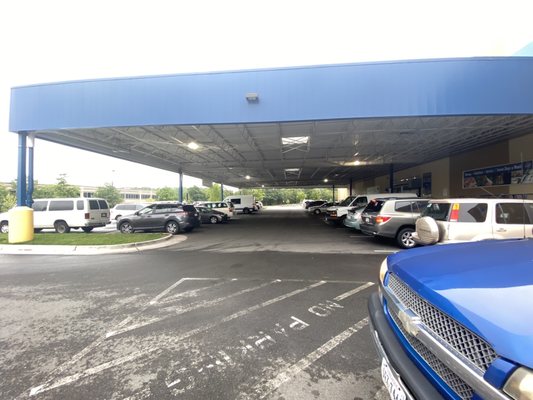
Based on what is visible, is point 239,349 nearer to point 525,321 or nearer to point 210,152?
point 525,321

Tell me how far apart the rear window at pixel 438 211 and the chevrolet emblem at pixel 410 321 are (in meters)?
5.92

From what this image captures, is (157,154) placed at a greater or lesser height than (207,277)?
greater

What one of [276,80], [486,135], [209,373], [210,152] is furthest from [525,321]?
[210,152]

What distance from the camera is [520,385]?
1.11 meters

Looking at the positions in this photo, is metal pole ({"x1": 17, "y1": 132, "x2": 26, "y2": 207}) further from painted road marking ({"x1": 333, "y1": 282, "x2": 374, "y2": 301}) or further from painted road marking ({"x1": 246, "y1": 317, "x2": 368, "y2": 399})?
painted road marking ({"x1": 246, "y1": 317, "x2": 368, "y2": 399})

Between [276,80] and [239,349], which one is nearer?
[239,349]

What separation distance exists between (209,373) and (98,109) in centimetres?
1145

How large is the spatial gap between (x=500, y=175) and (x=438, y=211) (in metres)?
11.6

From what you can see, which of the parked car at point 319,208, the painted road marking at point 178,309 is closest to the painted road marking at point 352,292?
the painted road marking at point 178,309

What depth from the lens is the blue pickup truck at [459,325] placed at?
1236mm

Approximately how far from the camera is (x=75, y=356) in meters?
3.11

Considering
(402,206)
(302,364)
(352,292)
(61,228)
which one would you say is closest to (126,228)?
(61,228)

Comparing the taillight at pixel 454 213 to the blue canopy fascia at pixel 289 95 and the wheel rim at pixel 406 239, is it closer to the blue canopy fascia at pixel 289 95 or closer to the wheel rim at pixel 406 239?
the wheel rim at pixel 406 239

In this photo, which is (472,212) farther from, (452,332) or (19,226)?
(19,226)
